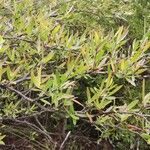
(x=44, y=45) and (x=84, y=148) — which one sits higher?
(x=44, y=45)

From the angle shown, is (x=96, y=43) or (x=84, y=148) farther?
(x=84, y=148)

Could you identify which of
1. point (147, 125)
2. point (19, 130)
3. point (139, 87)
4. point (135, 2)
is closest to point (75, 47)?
point (147, 125)

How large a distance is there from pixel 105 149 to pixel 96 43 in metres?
1.95

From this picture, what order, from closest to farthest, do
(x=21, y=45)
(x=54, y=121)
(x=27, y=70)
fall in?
(x=27, y=70) < (x=21, y=45) < (x=54, y=121)

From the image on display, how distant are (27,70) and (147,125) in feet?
1.67

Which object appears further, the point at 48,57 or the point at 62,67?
the point at 62,67

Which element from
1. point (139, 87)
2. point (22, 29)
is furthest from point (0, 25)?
point (139, 87)

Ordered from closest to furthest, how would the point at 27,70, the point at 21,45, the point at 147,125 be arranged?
the point at 147,125 → the point at 27,70 → the point at 21,45

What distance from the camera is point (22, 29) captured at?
1736mm

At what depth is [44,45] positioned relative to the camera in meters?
1.69

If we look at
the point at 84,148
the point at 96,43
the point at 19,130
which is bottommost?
the point at 84,148

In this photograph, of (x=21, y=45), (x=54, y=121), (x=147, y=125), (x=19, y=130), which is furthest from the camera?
(x=54, y=121)

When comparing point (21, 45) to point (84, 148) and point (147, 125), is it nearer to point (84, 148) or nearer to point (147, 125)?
point (147, 125)

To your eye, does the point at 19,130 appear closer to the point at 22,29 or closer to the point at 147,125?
the point at 22,29
